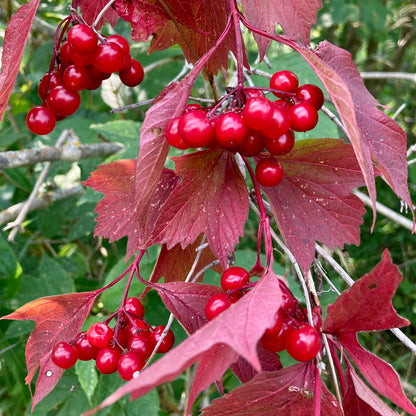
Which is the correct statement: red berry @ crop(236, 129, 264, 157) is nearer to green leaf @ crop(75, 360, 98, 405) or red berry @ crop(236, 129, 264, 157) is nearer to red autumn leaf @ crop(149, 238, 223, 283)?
red autumn leaf @ crop(149, 238, 223, 283)

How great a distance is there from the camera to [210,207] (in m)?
0.55

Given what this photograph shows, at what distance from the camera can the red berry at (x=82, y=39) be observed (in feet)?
1.71

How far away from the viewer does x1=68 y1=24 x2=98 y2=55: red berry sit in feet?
1.71

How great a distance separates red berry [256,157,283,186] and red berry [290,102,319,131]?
63 mm

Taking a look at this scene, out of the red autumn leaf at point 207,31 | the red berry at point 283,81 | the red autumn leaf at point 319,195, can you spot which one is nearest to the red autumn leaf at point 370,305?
the red autumn leaf at point 319,195

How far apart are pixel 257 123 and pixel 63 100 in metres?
0.28

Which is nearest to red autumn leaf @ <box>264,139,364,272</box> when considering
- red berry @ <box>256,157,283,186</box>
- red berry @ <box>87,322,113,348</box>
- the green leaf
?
red berry @ <box>256,157,283,186</box>

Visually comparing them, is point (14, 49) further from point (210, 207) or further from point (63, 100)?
point (210, 207)

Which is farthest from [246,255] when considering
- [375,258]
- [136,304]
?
[375,258]

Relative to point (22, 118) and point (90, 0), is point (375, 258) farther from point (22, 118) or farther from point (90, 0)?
point (90, 0)

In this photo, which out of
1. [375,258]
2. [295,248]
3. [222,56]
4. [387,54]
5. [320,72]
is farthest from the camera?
[387,54]

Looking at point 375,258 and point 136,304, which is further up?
point 136,304

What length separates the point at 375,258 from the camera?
6.89ft

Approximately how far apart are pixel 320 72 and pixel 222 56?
0.25m
